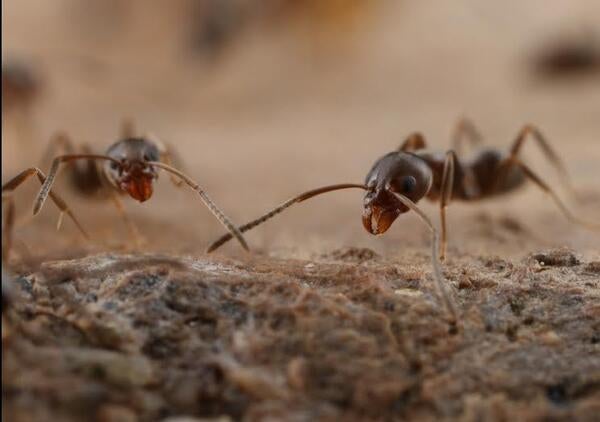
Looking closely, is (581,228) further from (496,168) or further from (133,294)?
(133,294)

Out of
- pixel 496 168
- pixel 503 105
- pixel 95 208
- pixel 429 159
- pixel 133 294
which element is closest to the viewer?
pixel 133 294

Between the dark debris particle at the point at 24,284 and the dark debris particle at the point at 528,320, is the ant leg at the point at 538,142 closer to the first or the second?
the dark debris particle at the point at 528,320

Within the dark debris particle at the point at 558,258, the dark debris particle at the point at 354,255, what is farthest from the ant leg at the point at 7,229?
the dark debris particle at the point at 558,258

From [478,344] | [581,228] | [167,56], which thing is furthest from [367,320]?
[167,56]

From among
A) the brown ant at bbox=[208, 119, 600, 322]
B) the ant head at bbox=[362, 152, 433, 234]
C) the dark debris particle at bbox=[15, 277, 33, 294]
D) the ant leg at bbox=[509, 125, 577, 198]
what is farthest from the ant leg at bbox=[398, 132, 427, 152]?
the dark debris particle at bbox=[15, 277, 33, 294]

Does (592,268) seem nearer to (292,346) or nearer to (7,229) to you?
(292,346)

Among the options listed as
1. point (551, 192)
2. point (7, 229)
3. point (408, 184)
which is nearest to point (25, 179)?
point (7, 229)

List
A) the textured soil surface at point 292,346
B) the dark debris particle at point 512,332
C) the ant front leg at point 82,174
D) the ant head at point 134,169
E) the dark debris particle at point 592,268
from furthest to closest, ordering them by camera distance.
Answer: the ant front leg at point 82,174
the ant head at point 134,169
the dark debris particle at point 592,268
the dark debris particle at point 512,332
the textured soil surface at point 292,346
